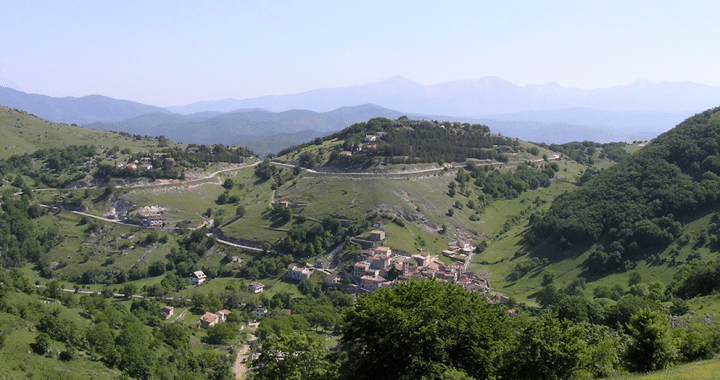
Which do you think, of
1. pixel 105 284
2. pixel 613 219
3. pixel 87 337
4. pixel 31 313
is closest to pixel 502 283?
pixel 613 219

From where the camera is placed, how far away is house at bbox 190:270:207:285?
8792 cm

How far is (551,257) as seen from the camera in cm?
8069

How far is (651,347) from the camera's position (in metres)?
25.8

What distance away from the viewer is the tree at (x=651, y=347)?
25.4m

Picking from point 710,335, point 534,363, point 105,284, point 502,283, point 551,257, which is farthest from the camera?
point 105,284

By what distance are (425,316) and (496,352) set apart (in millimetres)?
4344

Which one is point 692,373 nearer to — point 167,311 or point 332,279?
point 332,279

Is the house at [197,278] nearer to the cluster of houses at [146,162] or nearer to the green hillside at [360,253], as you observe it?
the green hillside at [360,253]

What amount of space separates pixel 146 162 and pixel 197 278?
5504 centimetres

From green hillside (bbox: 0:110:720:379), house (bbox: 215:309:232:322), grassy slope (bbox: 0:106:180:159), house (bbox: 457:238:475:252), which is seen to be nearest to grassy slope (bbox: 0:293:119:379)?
green hillside (bbox: 0:110:720:379)

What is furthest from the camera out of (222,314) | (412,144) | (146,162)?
(412,144)

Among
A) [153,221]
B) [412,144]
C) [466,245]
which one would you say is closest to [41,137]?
[153,221]

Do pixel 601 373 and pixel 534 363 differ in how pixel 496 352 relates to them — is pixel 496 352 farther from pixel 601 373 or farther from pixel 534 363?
pixel 601 373

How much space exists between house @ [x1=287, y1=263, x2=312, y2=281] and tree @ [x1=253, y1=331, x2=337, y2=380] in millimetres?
55720
